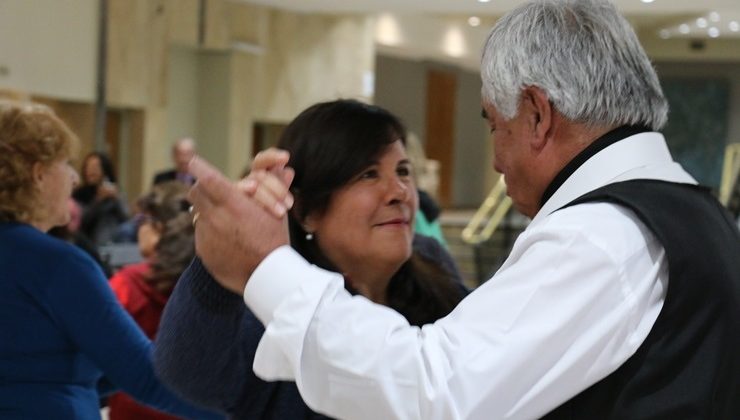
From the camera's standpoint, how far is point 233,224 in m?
1.61

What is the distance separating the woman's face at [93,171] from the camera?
→ 11234 mm

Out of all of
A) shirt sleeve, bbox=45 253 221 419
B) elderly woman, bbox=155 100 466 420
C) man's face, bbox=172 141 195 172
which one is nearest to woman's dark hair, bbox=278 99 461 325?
elderly woman, bbox=155 100 466 420

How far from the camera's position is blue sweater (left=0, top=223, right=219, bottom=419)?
9.28 ft

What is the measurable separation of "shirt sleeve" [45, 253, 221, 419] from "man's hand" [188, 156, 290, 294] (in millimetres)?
1264

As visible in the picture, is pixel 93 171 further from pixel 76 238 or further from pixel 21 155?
pixel 21 155

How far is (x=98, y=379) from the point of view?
307 centimetres

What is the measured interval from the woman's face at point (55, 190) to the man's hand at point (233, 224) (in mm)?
1473

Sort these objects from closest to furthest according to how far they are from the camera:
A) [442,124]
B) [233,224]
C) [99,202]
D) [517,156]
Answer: [233,224] → [517,156] → [99,202] → [442,124]

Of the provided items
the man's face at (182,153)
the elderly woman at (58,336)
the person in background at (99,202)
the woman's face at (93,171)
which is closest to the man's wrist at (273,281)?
the elderly woman at (58,336)

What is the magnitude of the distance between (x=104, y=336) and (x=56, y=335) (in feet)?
0.44

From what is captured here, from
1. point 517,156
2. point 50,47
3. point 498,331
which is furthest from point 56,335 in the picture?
point 50,47

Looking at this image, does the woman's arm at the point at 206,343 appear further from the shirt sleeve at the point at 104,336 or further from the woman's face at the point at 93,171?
the woman's face at the point at 93,171

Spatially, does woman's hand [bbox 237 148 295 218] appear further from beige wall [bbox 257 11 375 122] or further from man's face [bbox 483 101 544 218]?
beige wall [bbox 257 11 375 122]

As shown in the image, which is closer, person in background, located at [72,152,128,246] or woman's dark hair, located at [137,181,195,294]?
woman's dark hair, located at [137,181,195,294]
